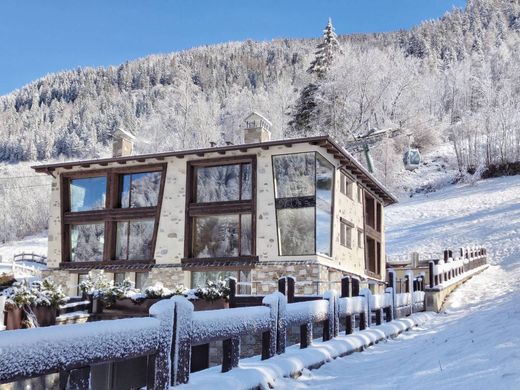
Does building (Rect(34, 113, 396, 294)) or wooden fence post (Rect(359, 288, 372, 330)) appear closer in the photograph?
wooden fence post (Rect(359, 288, 372, 330))

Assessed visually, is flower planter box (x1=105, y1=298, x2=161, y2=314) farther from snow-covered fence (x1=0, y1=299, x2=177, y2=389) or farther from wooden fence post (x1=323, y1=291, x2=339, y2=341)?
snow-covered fence (x1=0, y1=299, x2=177, y2=389)

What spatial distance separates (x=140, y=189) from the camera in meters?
27.7

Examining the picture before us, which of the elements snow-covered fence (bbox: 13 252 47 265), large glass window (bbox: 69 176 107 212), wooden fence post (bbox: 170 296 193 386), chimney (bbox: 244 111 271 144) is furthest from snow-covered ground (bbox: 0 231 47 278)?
wooden fence post (bbox: 170 296 193 386)

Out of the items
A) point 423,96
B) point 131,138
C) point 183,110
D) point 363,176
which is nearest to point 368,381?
point 363,176

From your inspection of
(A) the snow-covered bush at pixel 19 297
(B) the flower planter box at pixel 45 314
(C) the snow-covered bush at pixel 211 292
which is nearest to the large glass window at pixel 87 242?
(B) the flower planter box at pixel 45 314

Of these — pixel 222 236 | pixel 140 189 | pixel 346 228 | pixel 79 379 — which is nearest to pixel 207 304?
pixel 222 236

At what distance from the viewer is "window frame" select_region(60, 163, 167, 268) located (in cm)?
2706

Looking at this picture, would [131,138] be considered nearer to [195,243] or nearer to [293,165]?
[195,243]

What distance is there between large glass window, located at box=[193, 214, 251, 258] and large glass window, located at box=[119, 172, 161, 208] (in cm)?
267

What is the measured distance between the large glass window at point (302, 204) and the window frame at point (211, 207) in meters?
1.17

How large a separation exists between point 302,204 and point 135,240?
855 centimetres

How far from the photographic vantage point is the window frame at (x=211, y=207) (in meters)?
25.1

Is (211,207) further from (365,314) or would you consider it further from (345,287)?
(365,314)

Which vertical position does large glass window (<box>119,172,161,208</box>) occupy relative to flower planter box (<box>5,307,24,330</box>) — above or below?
above
